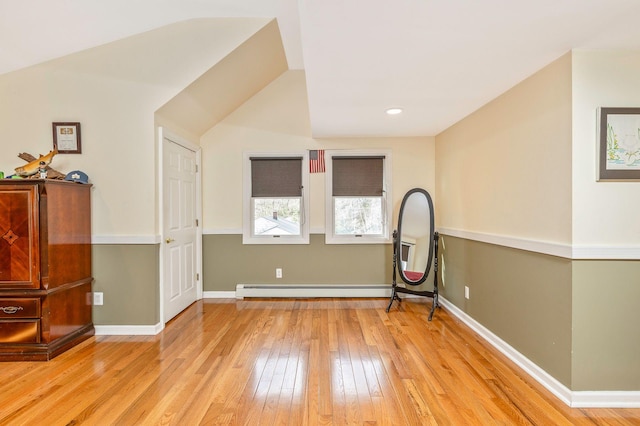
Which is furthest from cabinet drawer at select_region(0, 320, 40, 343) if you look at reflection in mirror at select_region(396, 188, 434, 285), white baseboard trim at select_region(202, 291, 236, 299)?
reflection in mirror at select_region(396, 188, 434, 285)

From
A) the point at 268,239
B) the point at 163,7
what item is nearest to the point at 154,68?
the point at 163,7

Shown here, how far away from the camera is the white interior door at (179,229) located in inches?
137

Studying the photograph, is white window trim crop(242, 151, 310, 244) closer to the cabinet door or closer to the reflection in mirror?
the reflection in mirror

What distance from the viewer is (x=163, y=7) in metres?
2.86

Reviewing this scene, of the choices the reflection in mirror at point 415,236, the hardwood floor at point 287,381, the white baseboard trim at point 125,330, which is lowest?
the hardwood floor at point 287,381

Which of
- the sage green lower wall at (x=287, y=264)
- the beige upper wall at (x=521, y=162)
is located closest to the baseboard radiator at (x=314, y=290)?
the sage green lower wall at (x=287, y=264)

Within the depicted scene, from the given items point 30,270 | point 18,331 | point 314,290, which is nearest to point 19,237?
point 30,270

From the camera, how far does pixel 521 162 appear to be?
2.53 m

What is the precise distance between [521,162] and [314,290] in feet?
9.46

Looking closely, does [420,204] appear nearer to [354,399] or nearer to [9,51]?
[354,399]

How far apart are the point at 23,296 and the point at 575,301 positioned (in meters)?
4.07

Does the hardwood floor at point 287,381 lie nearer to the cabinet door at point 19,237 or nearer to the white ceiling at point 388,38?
the cabinet door at point 19,237

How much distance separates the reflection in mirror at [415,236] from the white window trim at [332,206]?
284 mm

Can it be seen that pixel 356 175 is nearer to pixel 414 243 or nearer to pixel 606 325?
pixel 414 243
